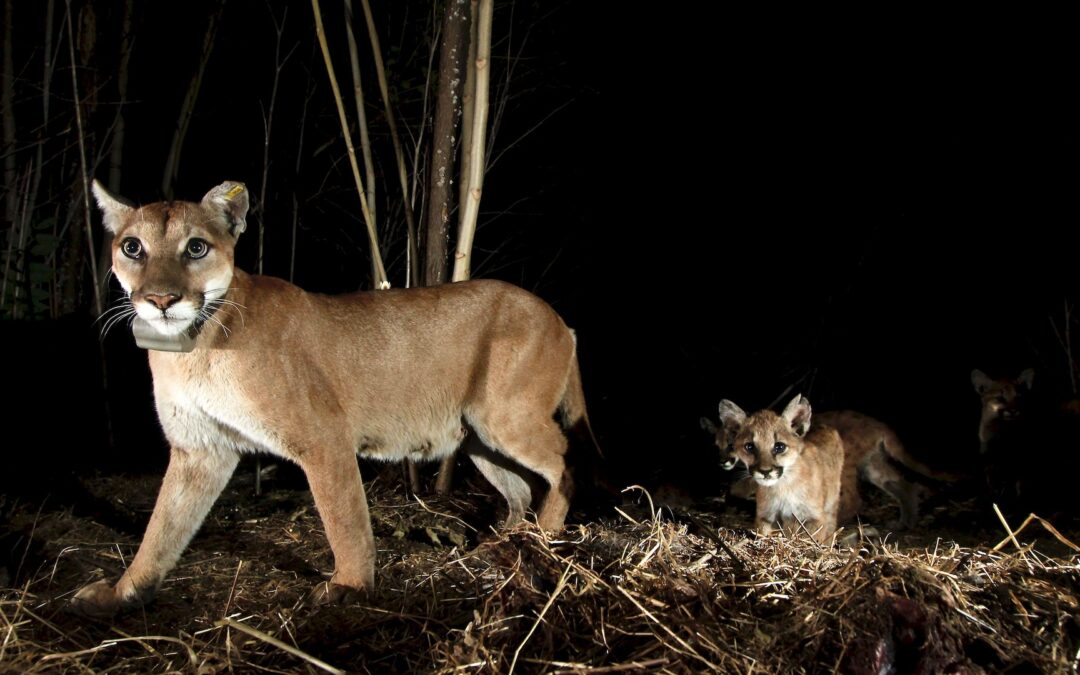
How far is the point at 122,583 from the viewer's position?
398 cm

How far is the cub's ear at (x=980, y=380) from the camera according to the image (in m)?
6.46

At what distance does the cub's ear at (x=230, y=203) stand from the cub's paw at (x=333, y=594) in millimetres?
1534

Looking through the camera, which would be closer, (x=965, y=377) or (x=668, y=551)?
(x=668, y=551)

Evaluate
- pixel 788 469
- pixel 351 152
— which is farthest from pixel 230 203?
pixel 788 469

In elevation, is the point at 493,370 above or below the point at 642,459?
above

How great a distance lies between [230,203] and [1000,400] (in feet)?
16.8

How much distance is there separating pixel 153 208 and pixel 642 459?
4287 millimetres

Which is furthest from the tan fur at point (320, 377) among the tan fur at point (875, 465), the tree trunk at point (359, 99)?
the tan fur at point (875, 465)

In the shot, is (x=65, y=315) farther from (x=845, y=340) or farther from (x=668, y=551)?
(x=845, y=340)

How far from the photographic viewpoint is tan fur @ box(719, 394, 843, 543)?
5059 mm

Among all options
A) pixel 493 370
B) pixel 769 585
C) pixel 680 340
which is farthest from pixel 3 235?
pixel 769 585

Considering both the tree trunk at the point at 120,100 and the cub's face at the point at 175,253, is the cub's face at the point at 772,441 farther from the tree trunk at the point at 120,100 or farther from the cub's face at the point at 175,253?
the tree trunk at the point at 120,100

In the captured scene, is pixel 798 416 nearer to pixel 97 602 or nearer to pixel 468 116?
pixel 468 116

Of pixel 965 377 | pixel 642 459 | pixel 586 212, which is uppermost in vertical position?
pixel 586 212
